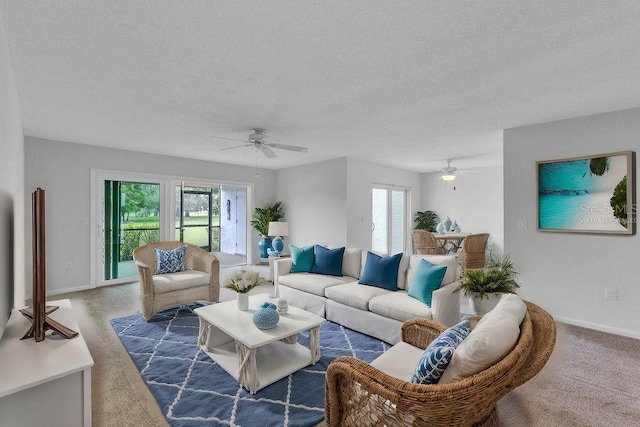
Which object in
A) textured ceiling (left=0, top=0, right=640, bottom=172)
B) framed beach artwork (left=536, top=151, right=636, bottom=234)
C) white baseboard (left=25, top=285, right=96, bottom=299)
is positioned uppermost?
textured ceiling (left=0, top=0, right=640, bottom=172)

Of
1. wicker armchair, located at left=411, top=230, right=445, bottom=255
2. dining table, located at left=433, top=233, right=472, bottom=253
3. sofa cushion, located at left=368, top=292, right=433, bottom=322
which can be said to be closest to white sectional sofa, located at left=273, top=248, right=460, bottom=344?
sofa cushion, located at left=368, top=292, right=433, bottom=322

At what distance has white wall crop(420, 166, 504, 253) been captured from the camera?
23.3ft

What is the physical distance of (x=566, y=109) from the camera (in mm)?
3234

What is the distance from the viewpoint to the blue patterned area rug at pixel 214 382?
1.96 m

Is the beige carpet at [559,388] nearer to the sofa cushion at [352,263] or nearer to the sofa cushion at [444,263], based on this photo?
the sofa cushion at [444,263]

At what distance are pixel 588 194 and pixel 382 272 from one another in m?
2.50

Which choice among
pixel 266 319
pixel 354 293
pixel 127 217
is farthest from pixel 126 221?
pixel 354 293

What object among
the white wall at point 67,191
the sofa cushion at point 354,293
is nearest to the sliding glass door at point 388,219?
the sofa cushion at point 354,293

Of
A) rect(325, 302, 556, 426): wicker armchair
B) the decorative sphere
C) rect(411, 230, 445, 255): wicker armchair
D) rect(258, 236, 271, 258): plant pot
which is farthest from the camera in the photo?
rect(258, 236, 271, 258): plant pot

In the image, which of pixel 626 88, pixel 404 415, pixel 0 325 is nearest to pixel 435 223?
pixel 626 88

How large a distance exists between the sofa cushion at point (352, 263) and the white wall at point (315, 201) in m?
1.78

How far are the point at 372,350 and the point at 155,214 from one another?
15.8ft

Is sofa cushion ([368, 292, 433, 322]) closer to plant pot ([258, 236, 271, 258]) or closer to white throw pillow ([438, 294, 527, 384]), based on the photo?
white throw pillow ([438, 294, 527, 384])

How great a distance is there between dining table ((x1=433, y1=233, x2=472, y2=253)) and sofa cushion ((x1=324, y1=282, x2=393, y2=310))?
11.3 feet
